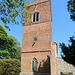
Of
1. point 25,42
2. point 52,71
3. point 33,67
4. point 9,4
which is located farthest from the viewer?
point 25,42

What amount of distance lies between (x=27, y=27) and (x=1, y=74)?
9205mm

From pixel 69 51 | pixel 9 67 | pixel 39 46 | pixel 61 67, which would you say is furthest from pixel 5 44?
pixel 69 51

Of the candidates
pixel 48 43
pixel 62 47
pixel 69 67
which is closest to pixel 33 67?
pixel 48 43

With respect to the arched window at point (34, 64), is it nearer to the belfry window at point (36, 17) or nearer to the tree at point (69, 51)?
the belfry window at point (36, 17)

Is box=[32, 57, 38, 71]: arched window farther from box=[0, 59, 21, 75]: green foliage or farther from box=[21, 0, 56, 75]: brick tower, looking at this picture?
box=[0, 59, 21, 75]: green foliage

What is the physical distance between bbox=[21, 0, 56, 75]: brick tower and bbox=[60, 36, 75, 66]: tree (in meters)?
7.18

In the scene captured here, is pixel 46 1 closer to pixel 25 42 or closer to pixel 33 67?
pixel 25 42

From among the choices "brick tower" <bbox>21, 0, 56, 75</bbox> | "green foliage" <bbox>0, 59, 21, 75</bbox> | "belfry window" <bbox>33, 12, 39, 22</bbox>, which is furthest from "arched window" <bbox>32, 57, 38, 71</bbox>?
"belfry window" <bbox>33, 12, 39, 22</bbox>

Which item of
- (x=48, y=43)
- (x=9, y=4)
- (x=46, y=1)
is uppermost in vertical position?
(x=46, y=1)

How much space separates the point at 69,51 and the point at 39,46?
29.6 ft

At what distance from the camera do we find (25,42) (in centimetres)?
1791

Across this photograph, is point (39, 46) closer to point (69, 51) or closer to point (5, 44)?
point (69, 51)

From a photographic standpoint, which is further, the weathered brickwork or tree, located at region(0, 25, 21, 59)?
tree, located at region(0, 25, 21, 59)

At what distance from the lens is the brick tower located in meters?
15.5
